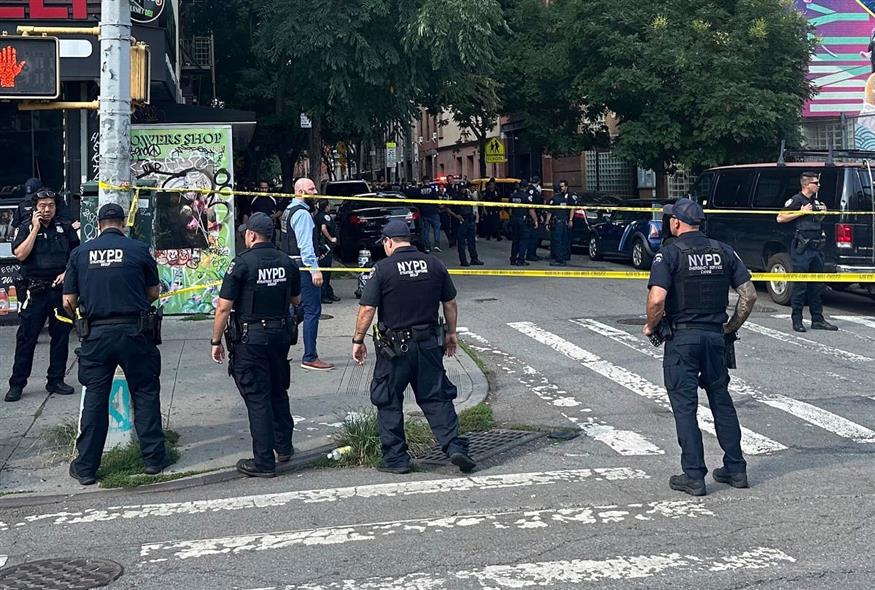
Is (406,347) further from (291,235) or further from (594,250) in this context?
(594,250)

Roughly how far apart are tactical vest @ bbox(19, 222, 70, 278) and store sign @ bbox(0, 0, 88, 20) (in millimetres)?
5035

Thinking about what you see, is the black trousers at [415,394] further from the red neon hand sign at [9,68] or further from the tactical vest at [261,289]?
the red neon hand sign at [9,68]

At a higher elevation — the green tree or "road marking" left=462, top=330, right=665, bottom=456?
the green tree

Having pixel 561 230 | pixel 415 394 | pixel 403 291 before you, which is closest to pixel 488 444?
pixel 415 394

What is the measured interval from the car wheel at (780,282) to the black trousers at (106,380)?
36.6ft

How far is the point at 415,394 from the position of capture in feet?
24.7

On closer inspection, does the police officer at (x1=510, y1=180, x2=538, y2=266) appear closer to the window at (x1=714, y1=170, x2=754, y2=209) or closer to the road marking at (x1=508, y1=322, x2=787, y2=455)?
the window at (x1=714, y1=170, x2=754, y2=209)

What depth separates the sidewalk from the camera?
26.0ft

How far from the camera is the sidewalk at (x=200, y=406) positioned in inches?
311

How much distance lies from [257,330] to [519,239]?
47.3ft

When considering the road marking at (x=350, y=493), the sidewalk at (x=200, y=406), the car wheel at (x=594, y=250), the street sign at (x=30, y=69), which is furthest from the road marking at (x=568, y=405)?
the car wheel at (x=594, y=250)

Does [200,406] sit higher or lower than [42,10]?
lower

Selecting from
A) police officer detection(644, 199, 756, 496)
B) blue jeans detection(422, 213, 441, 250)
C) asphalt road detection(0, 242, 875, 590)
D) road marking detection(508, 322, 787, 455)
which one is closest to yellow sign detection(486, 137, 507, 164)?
blue jeans detection(422, 213, 441, 250)

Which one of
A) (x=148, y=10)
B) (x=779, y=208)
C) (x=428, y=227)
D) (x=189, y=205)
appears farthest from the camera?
(x=428, y=227)
